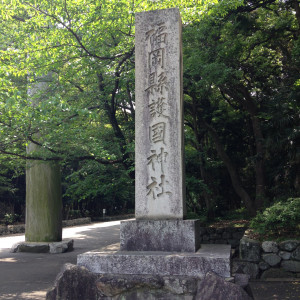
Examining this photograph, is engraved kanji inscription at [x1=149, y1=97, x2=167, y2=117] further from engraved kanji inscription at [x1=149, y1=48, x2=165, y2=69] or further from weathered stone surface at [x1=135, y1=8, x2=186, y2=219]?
engraved kanji inscription at [x1=149, y1=48, x2=165, y2=69]

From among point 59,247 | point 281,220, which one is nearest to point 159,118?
point 281,220

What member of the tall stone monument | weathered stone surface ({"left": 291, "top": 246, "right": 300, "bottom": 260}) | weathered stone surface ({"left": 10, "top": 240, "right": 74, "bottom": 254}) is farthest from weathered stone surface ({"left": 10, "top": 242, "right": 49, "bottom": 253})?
the tall stone monument

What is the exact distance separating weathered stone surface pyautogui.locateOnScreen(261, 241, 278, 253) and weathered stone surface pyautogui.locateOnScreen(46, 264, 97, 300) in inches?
228

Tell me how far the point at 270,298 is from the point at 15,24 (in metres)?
11.0

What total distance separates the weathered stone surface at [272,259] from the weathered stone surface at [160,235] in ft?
15.6

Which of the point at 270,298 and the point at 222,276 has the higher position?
the point at 222,276

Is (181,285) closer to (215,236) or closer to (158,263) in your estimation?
(158,263)

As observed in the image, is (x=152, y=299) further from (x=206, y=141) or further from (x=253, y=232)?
(x=206, y=141)

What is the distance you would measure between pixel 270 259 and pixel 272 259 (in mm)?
47

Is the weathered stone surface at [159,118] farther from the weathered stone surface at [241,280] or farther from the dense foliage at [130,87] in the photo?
the dense foliage at [130,87]

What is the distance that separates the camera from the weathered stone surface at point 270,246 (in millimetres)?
9180

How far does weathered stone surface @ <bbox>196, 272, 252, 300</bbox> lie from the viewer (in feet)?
13.9

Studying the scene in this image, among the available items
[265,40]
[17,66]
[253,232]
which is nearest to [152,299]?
[253,232]

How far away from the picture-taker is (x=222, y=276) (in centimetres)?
441
